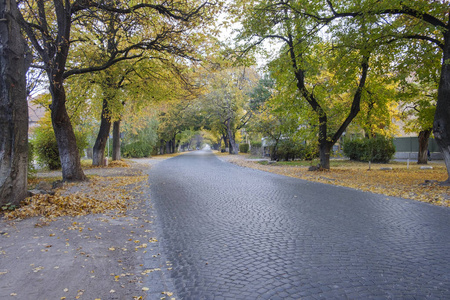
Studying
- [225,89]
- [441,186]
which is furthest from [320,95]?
[225,89]

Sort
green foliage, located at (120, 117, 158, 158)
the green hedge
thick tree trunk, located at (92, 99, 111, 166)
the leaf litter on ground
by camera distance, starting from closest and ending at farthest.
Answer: the leaf litter on ground → the green hedge → thick tree trunk, located at (92, 99, 111, 166) → green foliage, located at (120, 117, 158, 158)

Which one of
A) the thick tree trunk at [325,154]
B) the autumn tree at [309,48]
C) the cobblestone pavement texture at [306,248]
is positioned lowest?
the cobblestone pavement texture at [306,248]

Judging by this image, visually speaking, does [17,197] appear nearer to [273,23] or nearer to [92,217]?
[92,217]

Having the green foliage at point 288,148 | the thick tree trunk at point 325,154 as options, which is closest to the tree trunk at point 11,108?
the thick tree trunk at point 325,154

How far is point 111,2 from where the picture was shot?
909cm

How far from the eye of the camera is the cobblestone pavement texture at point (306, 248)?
336cm

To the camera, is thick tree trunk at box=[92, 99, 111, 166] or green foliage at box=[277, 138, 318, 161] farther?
green foliage at box=[277, 138, 318, 161]

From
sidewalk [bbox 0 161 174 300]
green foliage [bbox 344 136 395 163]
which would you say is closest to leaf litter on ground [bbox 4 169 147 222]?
sidewalk [bbox 0 161 174 300]

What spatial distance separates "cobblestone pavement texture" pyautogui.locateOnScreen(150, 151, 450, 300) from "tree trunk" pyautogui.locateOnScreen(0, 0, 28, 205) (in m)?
3.26

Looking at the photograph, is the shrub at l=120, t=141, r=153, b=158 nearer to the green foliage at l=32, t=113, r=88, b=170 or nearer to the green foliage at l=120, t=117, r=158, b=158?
the green foliage at l=120, t=117, r=158, b=158

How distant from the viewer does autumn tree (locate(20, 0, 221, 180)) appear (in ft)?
29.8

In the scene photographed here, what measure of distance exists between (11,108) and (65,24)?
157 inches

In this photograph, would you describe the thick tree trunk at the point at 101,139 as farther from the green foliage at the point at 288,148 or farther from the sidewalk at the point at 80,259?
the sidewalk at the point at 80,259

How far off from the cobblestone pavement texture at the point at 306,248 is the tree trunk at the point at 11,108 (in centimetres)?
326
